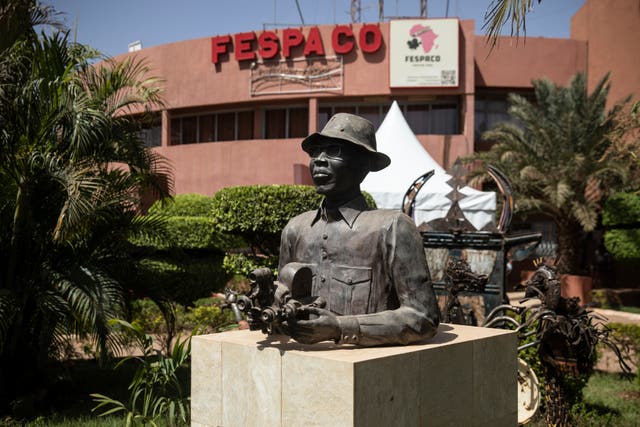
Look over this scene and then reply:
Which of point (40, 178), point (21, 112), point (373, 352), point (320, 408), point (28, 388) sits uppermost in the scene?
point (21, 112)

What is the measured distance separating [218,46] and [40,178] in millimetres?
15376

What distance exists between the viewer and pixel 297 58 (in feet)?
68.9

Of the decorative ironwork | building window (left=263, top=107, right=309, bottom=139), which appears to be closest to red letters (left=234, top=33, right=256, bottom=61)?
the decorative ironwork

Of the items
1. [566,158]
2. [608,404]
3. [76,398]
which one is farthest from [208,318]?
[566,158]

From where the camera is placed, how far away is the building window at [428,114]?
2159cm

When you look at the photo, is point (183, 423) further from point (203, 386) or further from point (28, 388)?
point (28, 388)

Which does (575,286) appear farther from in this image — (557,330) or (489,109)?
(557,330)

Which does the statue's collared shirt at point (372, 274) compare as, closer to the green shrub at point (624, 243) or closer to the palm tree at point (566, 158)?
the palm tree at point (566, 158)

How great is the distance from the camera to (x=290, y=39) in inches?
819

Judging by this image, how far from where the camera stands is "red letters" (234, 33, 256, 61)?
2120 cm

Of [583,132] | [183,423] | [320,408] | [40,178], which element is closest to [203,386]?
[320,408]

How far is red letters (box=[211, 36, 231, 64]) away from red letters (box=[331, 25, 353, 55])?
12.3ft

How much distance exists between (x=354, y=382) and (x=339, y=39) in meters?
18.9

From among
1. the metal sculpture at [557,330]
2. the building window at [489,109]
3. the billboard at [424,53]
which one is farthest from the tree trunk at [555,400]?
the building window at [489,109]
